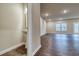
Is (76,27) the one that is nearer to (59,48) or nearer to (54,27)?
(54,27)

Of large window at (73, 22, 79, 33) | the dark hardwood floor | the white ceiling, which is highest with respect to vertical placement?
the white ceiling

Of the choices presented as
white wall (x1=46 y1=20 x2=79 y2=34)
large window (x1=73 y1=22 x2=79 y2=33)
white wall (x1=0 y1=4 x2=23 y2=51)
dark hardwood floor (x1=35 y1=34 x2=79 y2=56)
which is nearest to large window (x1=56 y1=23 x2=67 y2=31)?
white wall (x1=46 y1=20 x2=79 y2=34)

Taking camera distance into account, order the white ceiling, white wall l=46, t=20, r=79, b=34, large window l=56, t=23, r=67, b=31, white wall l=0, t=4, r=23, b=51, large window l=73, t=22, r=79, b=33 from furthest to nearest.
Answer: large window l=56, t=23, r=67, b=31 < white wall l=46, t=20, r=79, b=34 < large window l=73, t=22, r=79, b=33 < the white ceiling < white wall l=0, t=4, r=23, b=51

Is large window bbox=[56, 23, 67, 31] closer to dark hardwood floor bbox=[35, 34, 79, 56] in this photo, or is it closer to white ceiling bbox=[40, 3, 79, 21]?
white ceiling bbox=[40, 3, 79, 21]

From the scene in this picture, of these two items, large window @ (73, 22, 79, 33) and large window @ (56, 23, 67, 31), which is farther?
large window @ (56, 23, 67, 31)

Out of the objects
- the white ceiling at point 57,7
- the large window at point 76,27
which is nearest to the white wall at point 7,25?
the white ceiling at point 57,7

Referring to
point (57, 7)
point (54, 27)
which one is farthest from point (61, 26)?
point (57, 7)

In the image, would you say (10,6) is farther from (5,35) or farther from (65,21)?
(65,21)

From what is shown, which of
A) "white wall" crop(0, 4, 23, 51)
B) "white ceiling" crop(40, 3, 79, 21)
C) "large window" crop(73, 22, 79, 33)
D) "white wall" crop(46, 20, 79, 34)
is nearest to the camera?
"white wall" crop(0, 4, 23, 51)

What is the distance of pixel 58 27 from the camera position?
15062 millimetres

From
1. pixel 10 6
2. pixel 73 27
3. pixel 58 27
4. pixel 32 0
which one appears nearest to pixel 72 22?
pixel 73 27

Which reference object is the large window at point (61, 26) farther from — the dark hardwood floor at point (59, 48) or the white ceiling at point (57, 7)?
the dark hardwood floor at point (59, 48)

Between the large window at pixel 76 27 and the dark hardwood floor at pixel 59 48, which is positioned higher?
the large window at pixel 76 27

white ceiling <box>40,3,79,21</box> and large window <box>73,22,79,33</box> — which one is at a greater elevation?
white ceiling <box>40,3,79,21</box>
